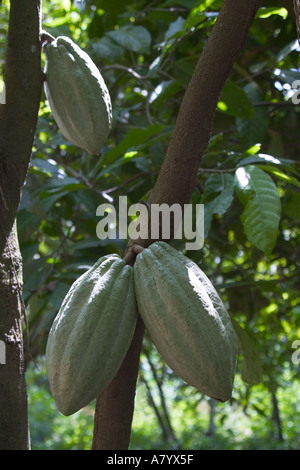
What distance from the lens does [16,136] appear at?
3.81 feet

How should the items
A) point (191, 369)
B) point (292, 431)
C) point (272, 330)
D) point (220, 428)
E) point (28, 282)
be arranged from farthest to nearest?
point (220, 428) < point (292, 431) < point (272, 330) < point (28, 282) < point (191, 369)

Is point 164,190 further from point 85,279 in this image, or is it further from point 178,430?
point 178,430

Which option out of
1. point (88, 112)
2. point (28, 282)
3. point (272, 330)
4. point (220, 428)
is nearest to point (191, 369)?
point (88, 112)

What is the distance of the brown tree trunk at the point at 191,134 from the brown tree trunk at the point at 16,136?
0.19 m

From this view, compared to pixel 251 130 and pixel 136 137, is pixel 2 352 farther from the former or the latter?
pixel 251 130

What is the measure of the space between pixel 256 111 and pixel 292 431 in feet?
13.8

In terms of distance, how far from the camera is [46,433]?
7066 mm

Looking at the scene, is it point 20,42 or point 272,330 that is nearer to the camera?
point 20,42

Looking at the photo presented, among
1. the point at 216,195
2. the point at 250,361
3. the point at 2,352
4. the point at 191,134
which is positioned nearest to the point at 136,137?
the point at 216,195

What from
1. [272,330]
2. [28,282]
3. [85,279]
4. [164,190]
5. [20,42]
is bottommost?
[272,330]

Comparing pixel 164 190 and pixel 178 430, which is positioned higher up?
pixel 164 190

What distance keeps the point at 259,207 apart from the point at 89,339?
0.52m

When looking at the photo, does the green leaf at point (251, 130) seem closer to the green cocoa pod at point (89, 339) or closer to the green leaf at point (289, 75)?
the green leaf at point (289, 75)

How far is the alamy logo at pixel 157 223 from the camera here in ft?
3.97
